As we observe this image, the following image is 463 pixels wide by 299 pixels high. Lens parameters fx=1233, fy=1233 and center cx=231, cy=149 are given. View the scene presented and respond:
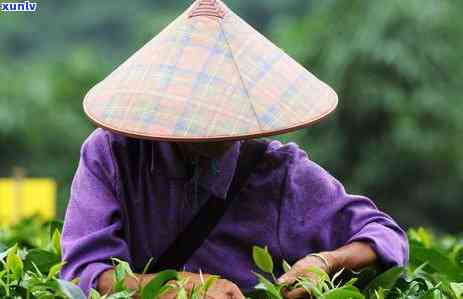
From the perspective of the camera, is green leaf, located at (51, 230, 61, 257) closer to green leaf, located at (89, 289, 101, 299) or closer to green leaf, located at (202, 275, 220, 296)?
green leaf, located at (89, 289, 101, 299)

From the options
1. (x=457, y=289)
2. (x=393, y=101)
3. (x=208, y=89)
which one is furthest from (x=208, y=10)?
(x=393, y=101)

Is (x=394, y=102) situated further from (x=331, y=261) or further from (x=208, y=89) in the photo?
(x=208, y=89)

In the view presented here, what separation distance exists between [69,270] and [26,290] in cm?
19

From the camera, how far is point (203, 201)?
3180 mm

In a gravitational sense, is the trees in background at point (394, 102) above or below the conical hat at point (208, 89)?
below

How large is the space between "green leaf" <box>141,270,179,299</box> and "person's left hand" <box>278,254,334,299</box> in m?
0.28

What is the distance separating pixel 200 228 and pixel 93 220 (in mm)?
322

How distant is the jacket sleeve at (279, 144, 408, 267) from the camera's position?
3.23 metres

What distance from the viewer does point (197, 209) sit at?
3.18 m

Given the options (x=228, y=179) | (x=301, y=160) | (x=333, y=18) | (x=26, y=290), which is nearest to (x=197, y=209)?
(x=228, y=179)

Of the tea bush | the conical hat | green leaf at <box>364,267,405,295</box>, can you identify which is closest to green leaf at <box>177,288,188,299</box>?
the tea bush

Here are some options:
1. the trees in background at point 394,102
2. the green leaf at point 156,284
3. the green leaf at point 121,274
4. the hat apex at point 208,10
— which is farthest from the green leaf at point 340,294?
the trees in background at point 394,102

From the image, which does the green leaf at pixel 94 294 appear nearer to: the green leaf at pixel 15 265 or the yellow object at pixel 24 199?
the green leaf at pixel 15 265

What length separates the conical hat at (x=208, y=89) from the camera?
2.84 m
